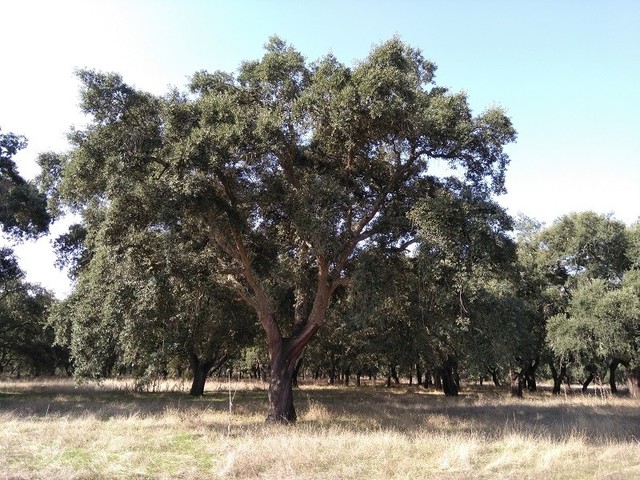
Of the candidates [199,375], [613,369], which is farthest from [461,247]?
[613,369]

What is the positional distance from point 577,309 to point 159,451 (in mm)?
29168

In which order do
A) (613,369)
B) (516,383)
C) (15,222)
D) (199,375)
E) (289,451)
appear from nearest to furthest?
(289,451) < (15,222) < (199,375) < (613,369) < (516,383)

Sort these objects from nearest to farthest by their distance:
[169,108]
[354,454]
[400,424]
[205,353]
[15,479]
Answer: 1. [15,479]
2. [354,454]
3. [169,108]
4. [400,424]
5. [205,353]

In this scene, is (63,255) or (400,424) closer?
(400,424)

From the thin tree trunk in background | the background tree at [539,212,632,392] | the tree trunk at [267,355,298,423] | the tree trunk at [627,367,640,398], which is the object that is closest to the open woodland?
the tree trunk at [267,355,298,423]

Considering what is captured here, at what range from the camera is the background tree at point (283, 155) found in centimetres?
1284

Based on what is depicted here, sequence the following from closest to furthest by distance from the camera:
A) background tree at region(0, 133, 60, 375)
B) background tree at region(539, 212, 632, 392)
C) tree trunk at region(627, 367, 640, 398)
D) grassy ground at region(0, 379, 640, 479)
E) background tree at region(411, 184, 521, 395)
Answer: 1. grassy ground at region(0, 379, 640, 479)
2. background tree at region(411, 184, 521, 395)
3. background tree at region(0, 133, 60, 375)
4. background tree at region(539, 212, 632, 392)
5. tree trunk at region(627, 367, 640, 398)

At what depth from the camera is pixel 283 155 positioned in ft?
49.4

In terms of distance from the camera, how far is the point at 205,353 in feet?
96.4

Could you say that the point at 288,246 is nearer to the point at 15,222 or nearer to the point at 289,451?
the point at 289,451

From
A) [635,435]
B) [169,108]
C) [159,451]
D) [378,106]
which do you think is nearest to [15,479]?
[159,451]

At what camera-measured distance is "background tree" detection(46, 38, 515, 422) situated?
42.1ft

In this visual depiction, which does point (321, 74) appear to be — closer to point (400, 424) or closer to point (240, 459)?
point (240, 459)

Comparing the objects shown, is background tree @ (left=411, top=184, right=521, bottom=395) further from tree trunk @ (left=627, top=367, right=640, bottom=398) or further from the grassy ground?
tree trunk @ (left=627, top=367, right=640, bottom=398)
